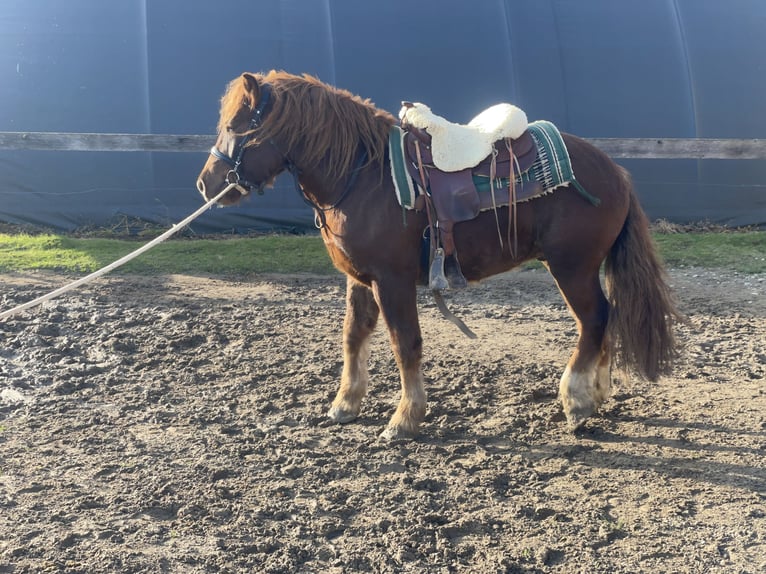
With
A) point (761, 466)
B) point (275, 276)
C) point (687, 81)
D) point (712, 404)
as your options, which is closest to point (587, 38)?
point (687, 81)

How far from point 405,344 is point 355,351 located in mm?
526

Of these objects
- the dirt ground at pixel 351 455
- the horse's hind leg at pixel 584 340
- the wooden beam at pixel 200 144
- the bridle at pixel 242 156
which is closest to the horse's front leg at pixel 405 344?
the dirt ground at pixel 351 455

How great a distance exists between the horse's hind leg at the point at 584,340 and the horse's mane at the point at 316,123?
1.32 meters

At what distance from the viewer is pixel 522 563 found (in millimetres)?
2744

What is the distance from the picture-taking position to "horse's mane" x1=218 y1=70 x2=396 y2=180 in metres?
3.72

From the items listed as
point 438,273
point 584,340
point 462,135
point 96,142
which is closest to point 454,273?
point 438,273

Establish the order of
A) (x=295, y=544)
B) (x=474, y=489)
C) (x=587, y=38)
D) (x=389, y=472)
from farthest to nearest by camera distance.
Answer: (x=587, y=38)
(x=389, y=472)
(x=474, y=489)
(x=295, y=544)

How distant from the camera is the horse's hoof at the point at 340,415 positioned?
165 inches

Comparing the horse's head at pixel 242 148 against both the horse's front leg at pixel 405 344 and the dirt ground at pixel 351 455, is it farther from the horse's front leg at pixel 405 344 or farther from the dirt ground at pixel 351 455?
the dirt ground at pixel 351 455

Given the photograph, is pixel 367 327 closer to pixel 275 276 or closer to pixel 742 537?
pixel 742 537

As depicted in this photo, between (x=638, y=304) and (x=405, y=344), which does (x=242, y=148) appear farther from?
(x=638, y=304)

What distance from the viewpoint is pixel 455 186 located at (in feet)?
12.3

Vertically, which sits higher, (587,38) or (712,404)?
(587,38)

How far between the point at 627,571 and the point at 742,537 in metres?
0.58
